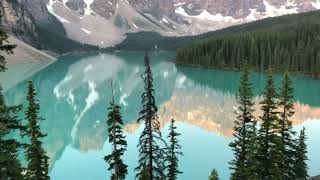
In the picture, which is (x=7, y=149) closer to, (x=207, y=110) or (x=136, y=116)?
(x=136, y=116)

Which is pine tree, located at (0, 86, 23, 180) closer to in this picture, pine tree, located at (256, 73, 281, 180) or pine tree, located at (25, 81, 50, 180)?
pine tree, located at (25, 81, 50, 180)

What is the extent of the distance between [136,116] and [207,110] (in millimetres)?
17856

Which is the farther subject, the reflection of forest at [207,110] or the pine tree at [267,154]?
the reflection of forest at [207,110]

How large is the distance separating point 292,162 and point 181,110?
81.8m

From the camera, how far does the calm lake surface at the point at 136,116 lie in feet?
224

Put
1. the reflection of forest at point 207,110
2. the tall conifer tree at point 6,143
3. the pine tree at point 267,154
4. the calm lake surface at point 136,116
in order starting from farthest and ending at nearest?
1. the reflection of forest at point 207,110
2. the calm lake surface at point 136,116
3. the pine tree at point 267,154
4. the tall conifer tree at point 6,143

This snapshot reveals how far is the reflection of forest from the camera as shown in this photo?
9719 cm

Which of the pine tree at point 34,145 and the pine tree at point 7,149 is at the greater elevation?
the pine tree at point 34,145

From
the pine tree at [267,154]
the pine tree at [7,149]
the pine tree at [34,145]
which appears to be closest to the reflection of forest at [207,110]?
the pine tree at [267,154]

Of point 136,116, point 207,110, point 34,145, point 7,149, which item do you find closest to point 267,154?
point 34,145

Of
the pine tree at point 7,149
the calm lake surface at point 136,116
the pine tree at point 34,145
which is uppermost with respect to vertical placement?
the calm lake surface at point 136,116

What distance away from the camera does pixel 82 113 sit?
126562mm

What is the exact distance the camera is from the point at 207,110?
120938mm

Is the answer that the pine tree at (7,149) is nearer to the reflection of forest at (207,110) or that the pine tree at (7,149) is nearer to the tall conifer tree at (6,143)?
the tall conifer tree at (6,143)
